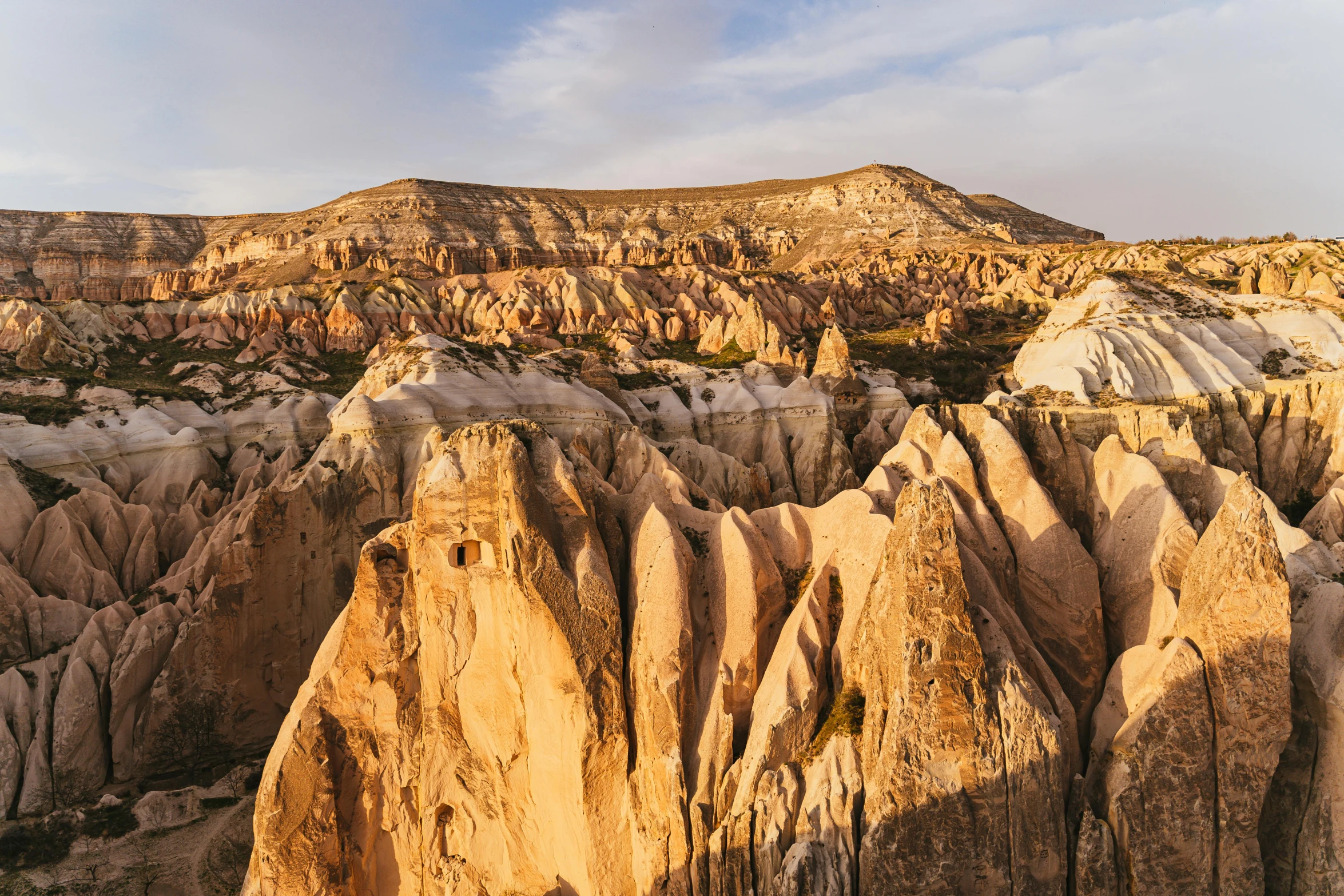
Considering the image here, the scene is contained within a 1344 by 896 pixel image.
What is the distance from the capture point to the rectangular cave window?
17.2 m

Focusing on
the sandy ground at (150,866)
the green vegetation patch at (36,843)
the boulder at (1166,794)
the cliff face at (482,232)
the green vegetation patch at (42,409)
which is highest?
the cliff face at (482,232)

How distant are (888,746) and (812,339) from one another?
233 feet

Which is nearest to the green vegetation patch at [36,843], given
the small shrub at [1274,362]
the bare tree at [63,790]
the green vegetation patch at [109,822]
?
the green vegetation patch at [109,822]

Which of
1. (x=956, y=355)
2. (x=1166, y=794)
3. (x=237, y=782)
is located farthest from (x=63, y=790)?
(x=956, y=355)

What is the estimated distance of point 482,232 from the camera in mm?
135375

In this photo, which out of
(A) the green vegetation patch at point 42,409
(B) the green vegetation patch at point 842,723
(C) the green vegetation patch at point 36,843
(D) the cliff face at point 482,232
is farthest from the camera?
(D) the cliff face at point 482,232

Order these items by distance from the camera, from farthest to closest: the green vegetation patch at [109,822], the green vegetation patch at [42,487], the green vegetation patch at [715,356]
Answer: the green vegetation patch at [715,356] < the green vegetation patch at [42,487] < the green vegetation patch at [109,822]

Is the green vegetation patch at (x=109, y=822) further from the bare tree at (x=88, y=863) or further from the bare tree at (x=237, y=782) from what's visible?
the bare tree at (x=237, y=782)

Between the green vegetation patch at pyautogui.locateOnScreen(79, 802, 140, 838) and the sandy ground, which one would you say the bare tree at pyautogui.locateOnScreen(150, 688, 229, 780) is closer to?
the green vegetation patch at pyautogui.locateOnScreen(79, 802, 140, 838)

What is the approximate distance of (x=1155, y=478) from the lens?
65.7ft

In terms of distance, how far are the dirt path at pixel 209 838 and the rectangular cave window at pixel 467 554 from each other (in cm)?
1300

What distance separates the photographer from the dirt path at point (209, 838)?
21672mm

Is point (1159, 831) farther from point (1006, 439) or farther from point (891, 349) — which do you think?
point (891, 349)

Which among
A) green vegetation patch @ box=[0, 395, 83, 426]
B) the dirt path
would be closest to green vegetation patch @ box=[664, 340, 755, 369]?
the dirt path
